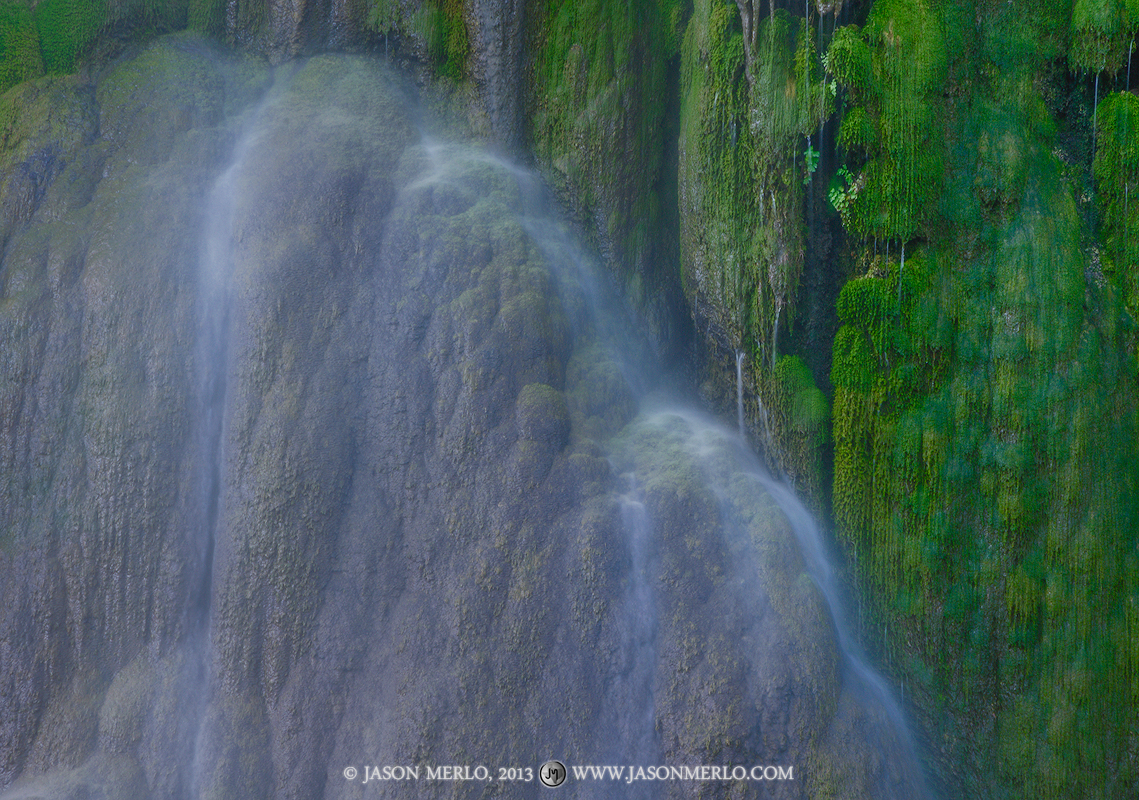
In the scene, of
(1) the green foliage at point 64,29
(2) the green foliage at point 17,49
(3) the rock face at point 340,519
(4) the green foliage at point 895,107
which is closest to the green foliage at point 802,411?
(3) the rock face at point 340,519

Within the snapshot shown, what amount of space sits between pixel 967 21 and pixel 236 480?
7431mm

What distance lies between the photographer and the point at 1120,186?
6305 millimetres

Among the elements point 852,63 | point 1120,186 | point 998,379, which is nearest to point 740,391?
point 998,379

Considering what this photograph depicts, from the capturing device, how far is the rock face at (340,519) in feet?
19.7

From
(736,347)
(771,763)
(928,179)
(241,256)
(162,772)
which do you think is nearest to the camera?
(771,763)

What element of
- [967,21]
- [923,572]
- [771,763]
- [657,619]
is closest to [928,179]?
[967,21]

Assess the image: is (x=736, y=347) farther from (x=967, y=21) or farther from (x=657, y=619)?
(x=967, y=21)

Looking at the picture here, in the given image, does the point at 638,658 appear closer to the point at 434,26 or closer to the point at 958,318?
the point at 958,318

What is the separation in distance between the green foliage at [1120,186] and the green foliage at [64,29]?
9819 mm

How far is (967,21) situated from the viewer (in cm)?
661

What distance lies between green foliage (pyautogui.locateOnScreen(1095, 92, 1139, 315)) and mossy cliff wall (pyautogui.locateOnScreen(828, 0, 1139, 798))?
0.02 meters

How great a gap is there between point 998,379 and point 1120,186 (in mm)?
1848

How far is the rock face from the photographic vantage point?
19.7 feet

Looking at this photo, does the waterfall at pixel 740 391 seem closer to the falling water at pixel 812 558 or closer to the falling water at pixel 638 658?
the falling water at pixel 812 558
